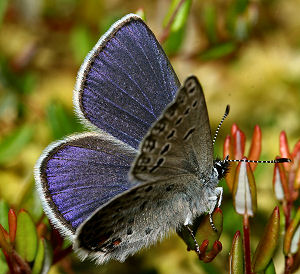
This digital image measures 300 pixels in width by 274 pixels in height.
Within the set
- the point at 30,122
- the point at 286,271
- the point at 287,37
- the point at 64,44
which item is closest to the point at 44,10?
the point at 64,44

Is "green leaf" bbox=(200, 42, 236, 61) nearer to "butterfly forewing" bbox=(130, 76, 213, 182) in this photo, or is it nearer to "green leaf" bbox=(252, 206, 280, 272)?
"butterfly forewing" bbox=(130, 76, 213, 182)

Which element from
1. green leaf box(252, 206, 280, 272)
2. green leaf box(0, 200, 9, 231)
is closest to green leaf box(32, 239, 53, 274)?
green leaf box(0, 200, 9, 231)

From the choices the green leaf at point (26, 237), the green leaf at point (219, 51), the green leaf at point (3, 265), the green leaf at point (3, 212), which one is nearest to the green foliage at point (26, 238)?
the green leaf at point (26, 237)

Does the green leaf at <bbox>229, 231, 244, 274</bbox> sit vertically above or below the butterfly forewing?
below

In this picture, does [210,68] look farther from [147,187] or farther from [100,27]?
[147,187]

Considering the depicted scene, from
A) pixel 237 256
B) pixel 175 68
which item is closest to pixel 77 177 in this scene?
pixel 237 256

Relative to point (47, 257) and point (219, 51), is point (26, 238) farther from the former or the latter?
point (219, 51)
